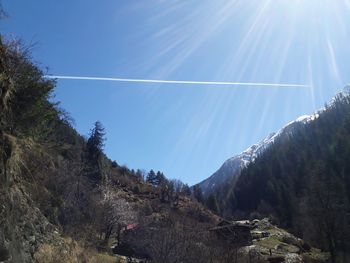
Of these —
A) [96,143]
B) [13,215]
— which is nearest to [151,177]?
[96,143]

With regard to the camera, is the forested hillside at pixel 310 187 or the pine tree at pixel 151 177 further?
the pine tree at pixel 151 177

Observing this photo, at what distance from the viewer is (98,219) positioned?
4428 cm

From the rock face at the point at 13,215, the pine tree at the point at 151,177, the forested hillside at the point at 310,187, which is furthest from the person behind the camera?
the pine tree at the point at 151,177

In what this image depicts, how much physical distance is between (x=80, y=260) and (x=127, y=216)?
4616cm

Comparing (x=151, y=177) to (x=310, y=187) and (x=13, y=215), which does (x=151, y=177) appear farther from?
(x=13, y=215)

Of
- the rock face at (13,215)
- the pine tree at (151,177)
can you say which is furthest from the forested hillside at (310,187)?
the rock face at (13,215)

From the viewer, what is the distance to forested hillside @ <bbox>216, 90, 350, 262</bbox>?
5409cm

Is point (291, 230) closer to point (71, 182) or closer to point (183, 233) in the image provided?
point (71, 182)

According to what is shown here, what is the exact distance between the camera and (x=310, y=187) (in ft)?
195

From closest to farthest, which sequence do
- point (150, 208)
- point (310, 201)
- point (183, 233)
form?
point (183, 233)
point (310, 201)
point (150, 208)

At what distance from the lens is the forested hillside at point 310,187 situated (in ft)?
177

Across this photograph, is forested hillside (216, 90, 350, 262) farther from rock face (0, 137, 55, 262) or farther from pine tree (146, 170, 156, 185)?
rock face (0, 137, 55, 262)

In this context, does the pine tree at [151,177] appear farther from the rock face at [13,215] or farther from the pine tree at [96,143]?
the rock face at [13,215]

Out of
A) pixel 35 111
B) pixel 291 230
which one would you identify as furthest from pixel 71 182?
pixel 291 230
